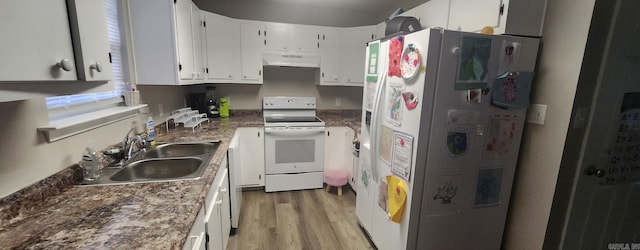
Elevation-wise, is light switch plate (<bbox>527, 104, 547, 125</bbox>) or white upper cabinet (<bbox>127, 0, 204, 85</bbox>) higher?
white upper cabinet (<bbox>127, 0, 204, 85</bbox>)

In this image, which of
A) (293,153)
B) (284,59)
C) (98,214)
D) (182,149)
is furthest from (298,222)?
(284,59)

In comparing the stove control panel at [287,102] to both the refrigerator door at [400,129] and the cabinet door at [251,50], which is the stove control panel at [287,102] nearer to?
the cabinet door at [251,50]

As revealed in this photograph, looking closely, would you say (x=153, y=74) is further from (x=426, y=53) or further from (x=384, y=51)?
(x=426, y=53)

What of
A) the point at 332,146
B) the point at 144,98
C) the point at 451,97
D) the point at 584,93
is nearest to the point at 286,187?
the point at 332,146

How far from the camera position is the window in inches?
52.7

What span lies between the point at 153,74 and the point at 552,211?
109 inches

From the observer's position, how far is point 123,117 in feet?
5.57

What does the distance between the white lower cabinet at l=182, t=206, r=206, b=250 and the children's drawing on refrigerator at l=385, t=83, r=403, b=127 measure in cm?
117

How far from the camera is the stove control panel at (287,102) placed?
10.7ft

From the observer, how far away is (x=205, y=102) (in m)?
3.10

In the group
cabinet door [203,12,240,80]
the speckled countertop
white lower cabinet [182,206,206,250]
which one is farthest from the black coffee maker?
white lower cabinet [182,206,206,250]

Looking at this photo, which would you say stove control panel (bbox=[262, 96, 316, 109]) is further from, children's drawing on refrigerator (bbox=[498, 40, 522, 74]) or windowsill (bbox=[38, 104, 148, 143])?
children's drawing on refrigerator (bbox=[498, 40, 522, 74])

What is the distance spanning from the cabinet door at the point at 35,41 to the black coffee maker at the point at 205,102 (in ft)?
7.62

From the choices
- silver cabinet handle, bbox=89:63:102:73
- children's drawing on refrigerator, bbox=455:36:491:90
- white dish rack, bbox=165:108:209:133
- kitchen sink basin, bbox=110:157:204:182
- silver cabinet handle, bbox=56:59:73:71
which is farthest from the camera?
white dish rack, bbox=165:108:209:133
